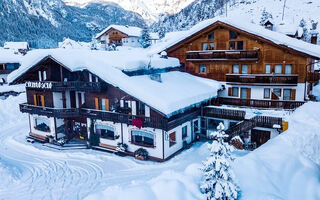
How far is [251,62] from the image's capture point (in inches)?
1042

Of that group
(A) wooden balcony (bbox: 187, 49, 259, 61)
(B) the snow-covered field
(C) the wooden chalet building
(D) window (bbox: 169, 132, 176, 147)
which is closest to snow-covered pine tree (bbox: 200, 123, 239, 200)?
(B) the snow-covered field

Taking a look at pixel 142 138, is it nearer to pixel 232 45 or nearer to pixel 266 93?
pixel 266 93

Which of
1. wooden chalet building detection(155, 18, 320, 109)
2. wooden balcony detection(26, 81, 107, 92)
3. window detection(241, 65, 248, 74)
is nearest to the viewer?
wooden balcony detection(26, 81, 107, 92)

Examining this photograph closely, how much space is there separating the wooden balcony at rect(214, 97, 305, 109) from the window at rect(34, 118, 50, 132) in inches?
735

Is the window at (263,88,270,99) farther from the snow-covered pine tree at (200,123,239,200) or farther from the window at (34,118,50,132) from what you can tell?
the window at (34,118,50,132)

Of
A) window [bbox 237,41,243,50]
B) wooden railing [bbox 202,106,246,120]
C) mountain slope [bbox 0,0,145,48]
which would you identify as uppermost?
mountain slope [bbox 0,0,145,48]

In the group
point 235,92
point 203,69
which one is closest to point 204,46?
point 203,69

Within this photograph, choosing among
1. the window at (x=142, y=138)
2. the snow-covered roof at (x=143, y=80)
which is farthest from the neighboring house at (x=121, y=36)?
the window at (x=142, y=138)

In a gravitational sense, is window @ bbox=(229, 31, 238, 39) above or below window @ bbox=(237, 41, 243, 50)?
above

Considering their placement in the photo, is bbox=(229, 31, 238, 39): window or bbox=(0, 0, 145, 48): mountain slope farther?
bbox=(0, 0, 145, 48): mountain slope

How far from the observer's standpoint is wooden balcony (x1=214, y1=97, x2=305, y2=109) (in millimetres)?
24609

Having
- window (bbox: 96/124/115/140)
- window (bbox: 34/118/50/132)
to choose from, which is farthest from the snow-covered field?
window (bbox: 34/118/50/132)

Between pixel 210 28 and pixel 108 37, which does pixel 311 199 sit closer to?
pixel 210 28

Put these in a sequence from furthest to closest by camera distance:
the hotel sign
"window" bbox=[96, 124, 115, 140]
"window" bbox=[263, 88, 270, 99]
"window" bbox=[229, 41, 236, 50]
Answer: "window" bbox=[229, 41, 236, 50] < "window" bbox=[263, 88, 270, 99] < the hotel sign < "window" bbox=[96, 124, 115, 140]
